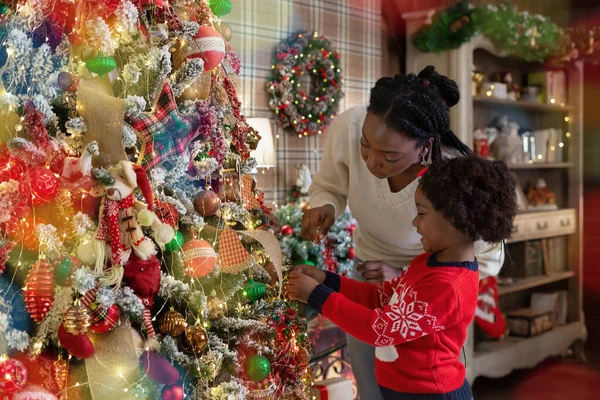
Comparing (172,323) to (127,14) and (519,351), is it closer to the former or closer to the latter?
(127,14)

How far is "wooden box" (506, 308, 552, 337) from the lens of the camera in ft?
13.7

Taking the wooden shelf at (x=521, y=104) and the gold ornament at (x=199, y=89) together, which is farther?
the wooden shelf at (x=521, y=104)

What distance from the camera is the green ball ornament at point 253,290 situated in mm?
1497

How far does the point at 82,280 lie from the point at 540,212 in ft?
11.7

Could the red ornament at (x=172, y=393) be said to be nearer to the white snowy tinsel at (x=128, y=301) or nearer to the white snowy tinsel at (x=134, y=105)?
the white snowy tinsel at (x=128, y=301)

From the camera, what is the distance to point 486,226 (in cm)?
147

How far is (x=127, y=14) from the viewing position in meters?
1.28

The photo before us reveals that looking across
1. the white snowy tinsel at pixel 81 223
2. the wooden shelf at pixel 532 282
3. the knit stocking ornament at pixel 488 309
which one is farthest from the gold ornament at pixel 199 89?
the wooden shelf at pixel 532 282

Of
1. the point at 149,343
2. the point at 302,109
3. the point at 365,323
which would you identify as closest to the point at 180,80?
the point at 149,343

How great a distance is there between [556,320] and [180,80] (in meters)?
3.89

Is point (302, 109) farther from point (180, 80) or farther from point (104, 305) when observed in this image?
point (104, 305)

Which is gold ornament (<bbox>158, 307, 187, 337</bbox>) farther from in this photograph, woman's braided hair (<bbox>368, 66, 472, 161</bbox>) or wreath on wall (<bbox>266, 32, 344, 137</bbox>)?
wreath on wall (<bbox>266, 32, 344, 137</bbox>)

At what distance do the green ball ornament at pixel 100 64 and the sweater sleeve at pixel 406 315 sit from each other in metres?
0.69

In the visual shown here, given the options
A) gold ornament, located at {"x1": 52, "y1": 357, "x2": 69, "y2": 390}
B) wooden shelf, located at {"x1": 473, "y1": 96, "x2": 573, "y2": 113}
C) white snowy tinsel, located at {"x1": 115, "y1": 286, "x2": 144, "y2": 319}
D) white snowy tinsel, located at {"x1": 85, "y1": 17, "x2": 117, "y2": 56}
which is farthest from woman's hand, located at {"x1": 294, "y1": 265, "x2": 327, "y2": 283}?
wooden shelf, located at {"x1": 473, "y1": 96, "x2": 573, "y2": 113}
